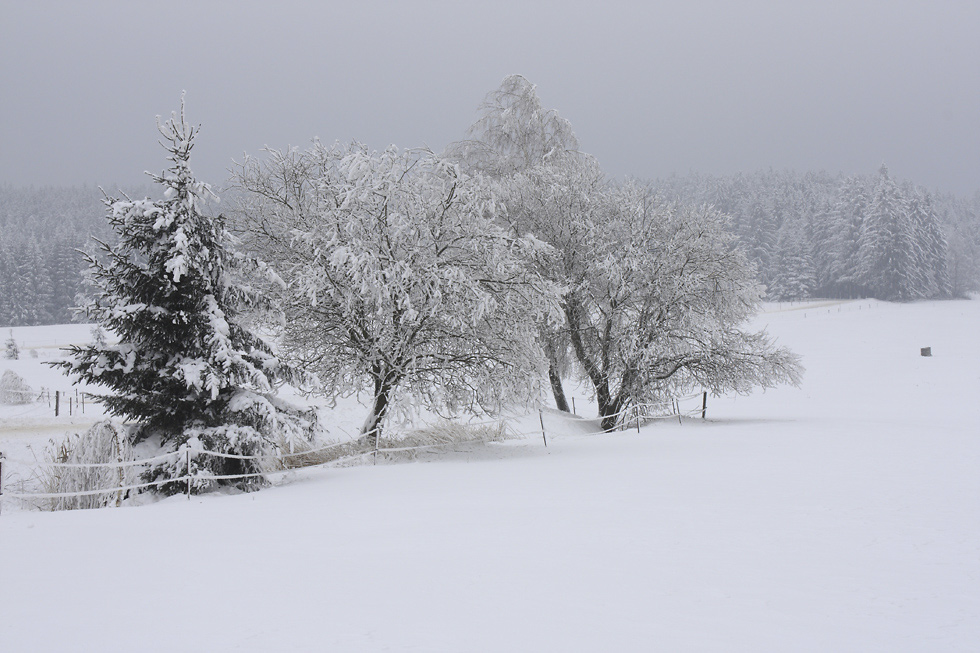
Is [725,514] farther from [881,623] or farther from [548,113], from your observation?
[548,113]

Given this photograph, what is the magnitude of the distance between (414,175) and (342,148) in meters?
1.88

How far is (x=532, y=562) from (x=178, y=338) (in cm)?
716

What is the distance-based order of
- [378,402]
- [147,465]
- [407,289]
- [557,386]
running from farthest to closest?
[557,386] < [378,402] < [407,289] < [147,465]

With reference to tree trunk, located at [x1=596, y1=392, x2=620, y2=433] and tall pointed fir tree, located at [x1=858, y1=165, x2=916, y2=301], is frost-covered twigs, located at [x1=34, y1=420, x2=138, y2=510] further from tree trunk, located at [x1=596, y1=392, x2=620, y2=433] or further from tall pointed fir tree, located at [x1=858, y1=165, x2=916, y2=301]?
tall pointed fir tree, located at [x1=858, y1=165, x2=916, y2=301]

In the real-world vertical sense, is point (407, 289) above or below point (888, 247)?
below

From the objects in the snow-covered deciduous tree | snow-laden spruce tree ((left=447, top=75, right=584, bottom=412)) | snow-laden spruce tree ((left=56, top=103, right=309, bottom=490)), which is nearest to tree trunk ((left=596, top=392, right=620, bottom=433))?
the snow-covered deciduous tree

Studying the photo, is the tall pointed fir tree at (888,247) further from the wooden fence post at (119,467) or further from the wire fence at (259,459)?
the wooden fence post at (119,467)

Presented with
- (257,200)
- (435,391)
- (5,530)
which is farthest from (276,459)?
(5,530)

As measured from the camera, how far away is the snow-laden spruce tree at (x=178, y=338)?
10039mm

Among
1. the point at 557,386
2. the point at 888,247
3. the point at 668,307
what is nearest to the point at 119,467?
the point at 668,307

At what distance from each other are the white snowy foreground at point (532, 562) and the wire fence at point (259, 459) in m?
0.46

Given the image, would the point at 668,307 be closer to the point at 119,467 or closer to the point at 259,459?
the point at 259,459

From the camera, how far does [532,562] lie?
568cm

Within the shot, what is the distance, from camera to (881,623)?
4.34 m
